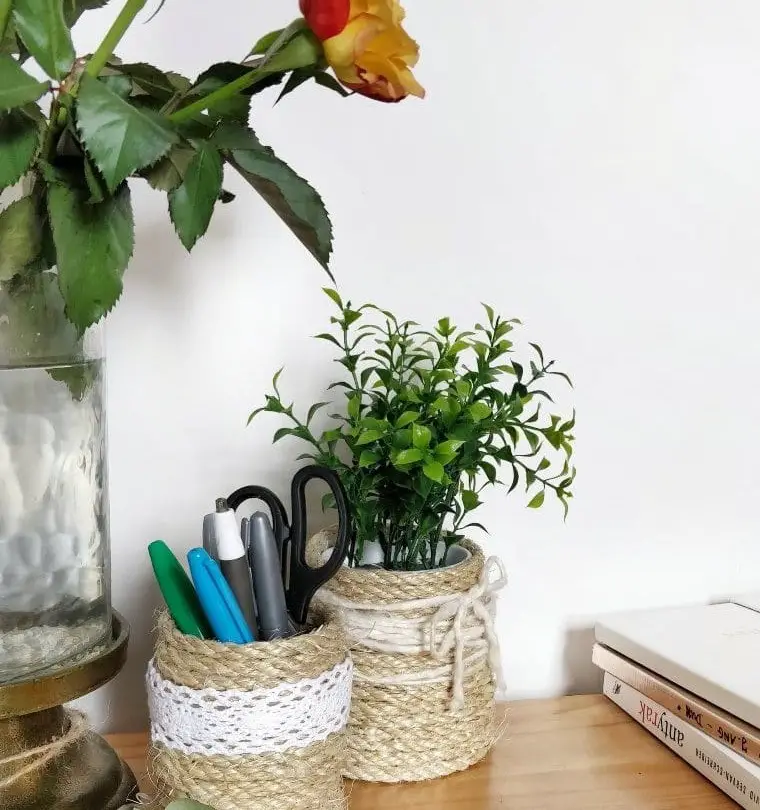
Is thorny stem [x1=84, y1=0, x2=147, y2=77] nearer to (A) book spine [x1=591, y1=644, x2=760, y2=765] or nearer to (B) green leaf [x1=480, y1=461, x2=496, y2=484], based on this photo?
(B) green leaf [x1=480, y1=461, x2=496, y2=484]

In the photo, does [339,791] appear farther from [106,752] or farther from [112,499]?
[112,499]

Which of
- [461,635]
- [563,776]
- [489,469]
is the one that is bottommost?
[563,776]

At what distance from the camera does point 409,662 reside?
1.73 ft

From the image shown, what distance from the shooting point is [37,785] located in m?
0.43

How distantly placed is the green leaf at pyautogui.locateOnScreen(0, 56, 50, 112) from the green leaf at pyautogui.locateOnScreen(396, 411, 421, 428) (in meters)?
0.25

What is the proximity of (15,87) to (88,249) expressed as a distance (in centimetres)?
7

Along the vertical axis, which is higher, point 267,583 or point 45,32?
point 45,32

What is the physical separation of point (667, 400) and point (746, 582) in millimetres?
180

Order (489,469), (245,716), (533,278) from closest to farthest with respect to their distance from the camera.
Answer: (245,716) → (489,469) → (533,278)

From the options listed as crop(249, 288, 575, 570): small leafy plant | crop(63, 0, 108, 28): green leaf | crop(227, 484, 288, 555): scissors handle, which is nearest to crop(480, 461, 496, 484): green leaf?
crop(249, 288, 575, 570): small leafy plant

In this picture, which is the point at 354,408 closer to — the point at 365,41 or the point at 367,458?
the point at 367,458

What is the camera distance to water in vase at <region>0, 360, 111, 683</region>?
1.43ft

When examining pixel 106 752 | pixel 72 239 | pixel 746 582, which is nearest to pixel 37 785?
pixel 106 752

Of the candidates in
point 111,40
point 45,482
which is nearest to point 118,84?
point 111,40
